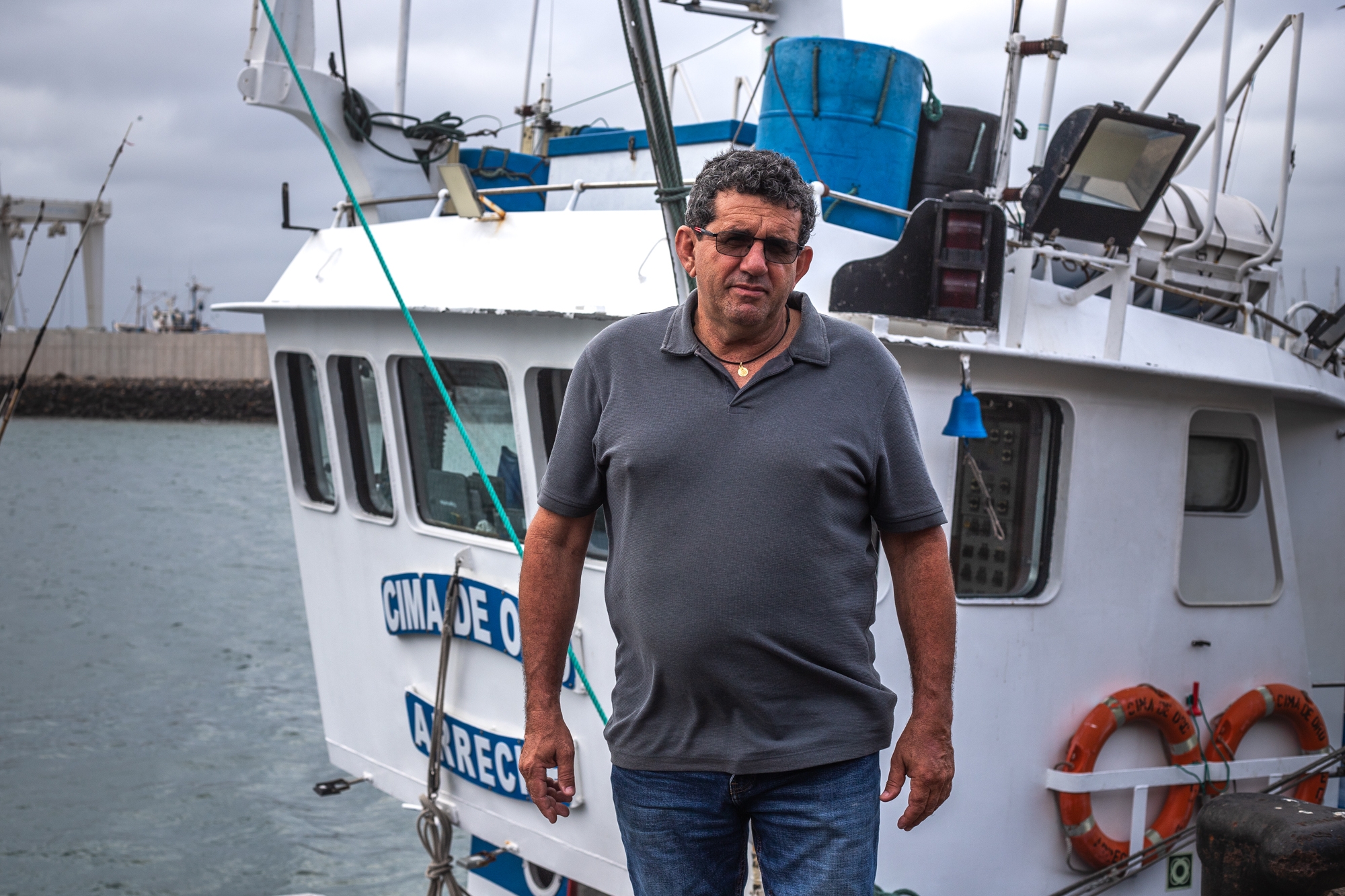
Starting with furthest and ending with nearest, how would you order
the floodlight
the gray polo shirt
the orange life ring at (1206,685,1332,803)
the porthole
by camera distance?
→ 1. the porthole
2. the orange life ring at (1206,685,1332,803)
3. the floodlight
4. the gray polo shirt

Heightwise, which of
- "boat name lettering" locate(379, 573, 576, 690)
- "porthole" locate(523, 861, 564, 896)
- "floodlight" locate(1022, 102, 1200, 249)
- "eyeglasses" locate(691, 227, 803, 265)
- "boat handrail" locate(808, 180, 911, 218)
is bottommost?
"porthole" locate(523, 861, 564, 896)

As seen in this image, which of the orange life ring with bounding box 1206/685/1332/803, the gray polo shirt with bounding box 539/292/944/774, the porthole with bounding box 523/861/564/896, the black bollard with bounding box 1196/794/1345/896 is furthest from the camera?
the porthole with bounding box 523/861/564/896

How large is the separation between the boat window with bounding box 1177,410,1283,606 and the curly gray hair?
14.2 ft

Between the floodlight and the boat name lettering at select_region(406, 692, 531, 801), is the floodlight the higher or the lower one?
the higher one

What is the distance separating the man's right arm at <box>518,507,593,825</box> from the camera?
2.29 meters

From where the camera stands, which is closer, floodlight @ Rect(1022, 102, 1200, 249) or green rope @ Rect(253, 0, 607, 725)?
green rope @ Rect(253, 0, 607, 725)

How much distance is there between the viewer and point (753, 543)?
2.06m

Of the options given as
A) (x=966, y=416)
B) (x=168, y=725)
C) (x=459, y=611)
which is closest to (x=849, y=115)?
(x=966, y=416)

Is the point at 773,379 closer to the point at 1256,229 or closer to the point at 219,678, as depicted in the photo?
the point at 1256,229

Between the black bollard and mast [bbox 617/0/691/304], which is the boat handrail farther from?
the black bollard

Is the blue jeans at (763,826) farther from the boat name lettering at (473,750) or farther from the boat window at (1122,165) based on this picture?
A: the boat window at (1122,165)

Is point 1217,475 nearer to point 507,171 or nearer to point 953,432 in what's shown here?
point 953,432

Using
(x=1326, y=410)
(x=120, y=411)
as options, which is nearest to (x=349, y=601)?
(x=1326, y=410)

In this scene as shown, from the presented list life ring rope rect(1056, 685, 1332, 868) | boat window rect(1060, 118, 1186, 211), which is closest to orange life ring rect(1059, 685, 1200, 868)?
life ring rope rect(1056, 685, 1332, 868)
